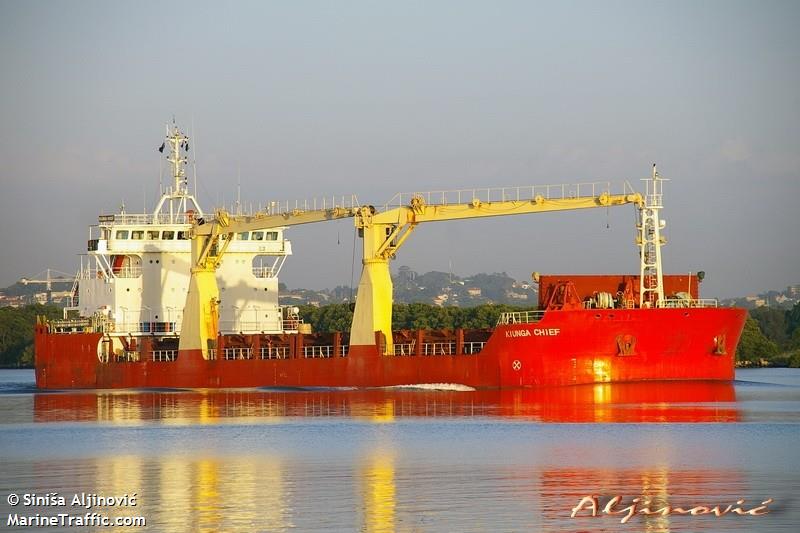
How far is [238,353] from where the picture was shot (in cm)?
5294

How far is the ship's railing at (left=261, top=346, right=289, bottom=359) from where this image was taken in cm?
4972

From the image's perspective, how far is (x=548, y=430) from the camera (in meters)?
32.8

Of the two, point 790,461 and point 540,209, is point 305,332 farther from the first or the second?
point 790,461

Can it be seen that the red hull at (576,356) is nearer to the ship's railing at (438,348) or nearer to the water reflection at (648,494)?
the ship's railing at (438,348)

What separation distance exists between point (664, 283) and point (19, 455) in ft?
78.6

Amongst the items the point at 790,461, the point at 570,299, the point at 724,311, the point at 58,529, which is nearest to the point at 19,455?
the point at 58,529

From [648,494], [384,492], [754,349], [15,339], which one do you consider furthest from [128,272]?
[15,339]

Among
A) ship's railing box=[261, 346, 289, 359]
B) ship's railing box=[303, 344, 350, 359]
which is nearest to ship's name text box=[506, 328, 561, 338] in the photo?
ship's railing box=[303, 344, 350, 359]

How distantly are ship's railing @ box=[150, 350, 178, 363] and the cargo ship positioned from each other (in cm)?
10

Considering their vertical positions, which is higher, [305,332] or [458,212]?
[458,212]

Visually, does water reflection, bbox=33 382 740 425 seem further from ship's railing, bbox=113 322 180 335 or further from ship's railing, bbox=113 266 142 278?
ship's railing, bbox=113 266 142 278

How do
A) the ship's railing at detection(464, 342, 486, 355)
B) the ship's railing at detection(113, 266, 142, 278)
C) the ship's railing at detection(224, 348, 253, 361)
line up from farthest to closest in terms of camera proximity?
1. the ship's railing at detection(113, 266, 142, 278)
2. the ship's railing at detection(224, 348, 253, 361)
3. the ship's railing at detection(464, 342, 486, 355)

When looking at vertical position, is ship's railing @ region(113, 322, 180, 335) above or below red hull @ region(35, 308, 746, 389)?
above

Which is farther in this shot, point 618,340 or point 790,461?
point 618,340
